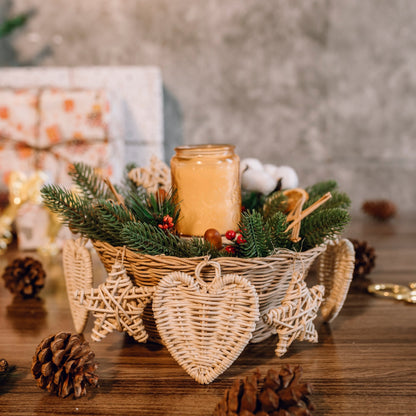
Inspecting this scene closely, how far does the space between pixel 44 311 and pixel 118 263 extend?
0.28 meters

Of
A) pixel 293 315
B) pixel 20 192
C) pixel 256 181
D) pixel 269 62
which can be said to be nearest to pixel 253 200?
pixel 256 181

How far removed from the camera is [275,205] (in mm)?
677

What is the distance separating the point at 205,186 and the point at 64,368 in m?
0.29

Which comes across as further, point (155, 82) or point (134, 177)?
point (155, 82)

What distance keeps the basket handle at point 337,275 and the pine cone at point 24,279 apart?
50cm

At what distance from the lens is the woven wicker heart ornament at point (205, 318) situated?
48 cm

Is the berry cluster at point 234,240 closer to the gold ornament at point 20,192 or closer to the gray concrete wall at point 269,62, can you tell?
the gold ornament at point 20,192

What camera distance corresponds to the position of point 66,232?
3.59 feet

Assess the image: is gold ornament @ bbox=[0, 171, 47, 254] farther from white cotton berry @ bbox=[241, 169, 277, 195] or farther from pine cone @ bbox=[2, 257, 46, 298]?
white cotton berry @ bbox=[241, 169, 277, 195]

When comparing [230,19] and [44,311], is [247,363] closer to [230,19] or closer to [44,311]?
[44,311]

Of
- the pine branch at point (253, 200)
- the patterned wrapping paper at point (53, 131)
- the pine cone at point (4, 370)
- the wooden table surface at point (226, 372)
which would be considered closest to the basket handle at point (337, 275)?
the wooden table surface at point (226, 372)

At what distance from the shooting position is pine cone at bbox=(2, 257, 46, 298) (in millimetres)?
766

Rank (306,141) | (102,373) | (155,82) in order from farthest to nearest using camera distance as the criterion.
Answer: (306,141) → (155,82) → (102,373)

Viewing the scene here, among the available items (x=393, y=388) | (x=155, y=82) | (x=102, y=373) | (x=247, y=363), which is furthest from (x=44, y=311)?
(x=155, y=82)
